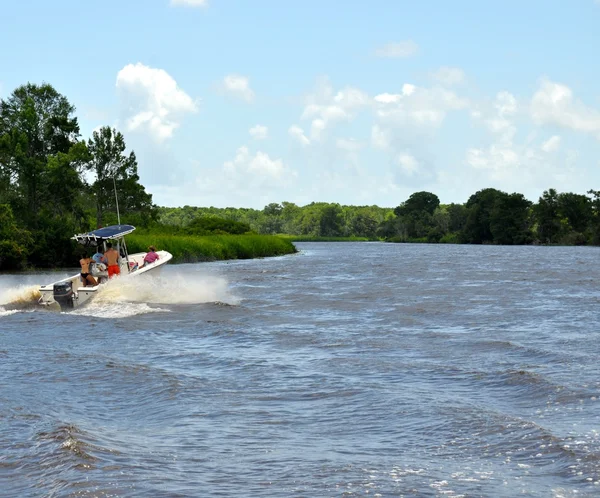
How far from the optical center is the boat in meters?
22.1

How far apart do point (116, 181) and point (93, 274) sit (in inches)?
2011

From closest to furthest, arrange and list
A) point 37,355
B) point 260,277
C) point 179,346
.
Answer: point 37,355, point 179,346, point 260,277

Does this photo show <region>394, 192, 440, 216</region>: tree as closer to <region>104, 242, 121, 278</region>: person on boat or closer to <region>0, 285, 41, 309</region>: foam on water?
<region>104, 242, 121, 278</region>: person on boat

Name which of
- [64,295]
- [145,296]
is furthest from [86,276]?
[145,296]

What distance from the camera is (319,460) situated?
8070 mm

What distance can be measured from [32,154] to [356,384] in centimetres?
5499

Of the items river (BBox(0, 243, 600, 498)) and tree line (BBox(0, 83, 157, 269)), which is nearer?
river (BBox(0, 243, 600, 498))

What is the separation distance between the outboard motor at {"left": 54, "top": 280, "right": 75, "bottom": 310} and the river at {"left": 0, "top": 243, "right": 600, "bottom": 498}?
383 millimetres

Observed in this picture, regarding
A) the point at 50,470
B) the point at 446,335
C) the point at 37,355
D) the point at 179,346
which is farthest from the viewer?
the point at 446,335

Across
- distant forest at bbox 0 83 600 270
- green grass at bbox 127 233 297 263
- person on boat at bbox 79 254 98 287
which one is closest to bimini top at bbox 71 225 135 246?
person on boat at bbox 79 254 98 287

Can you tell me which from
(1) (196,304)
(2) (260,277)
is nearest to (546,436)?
(1) (196,304)

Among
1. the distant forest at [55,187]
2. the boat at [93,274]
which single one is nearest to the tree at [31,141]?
the distant forest at [55,187]

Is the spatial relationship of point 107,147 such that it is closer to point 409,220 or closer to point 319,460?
point 319,460

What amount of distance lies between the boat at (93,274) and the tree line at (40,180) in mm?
25036
